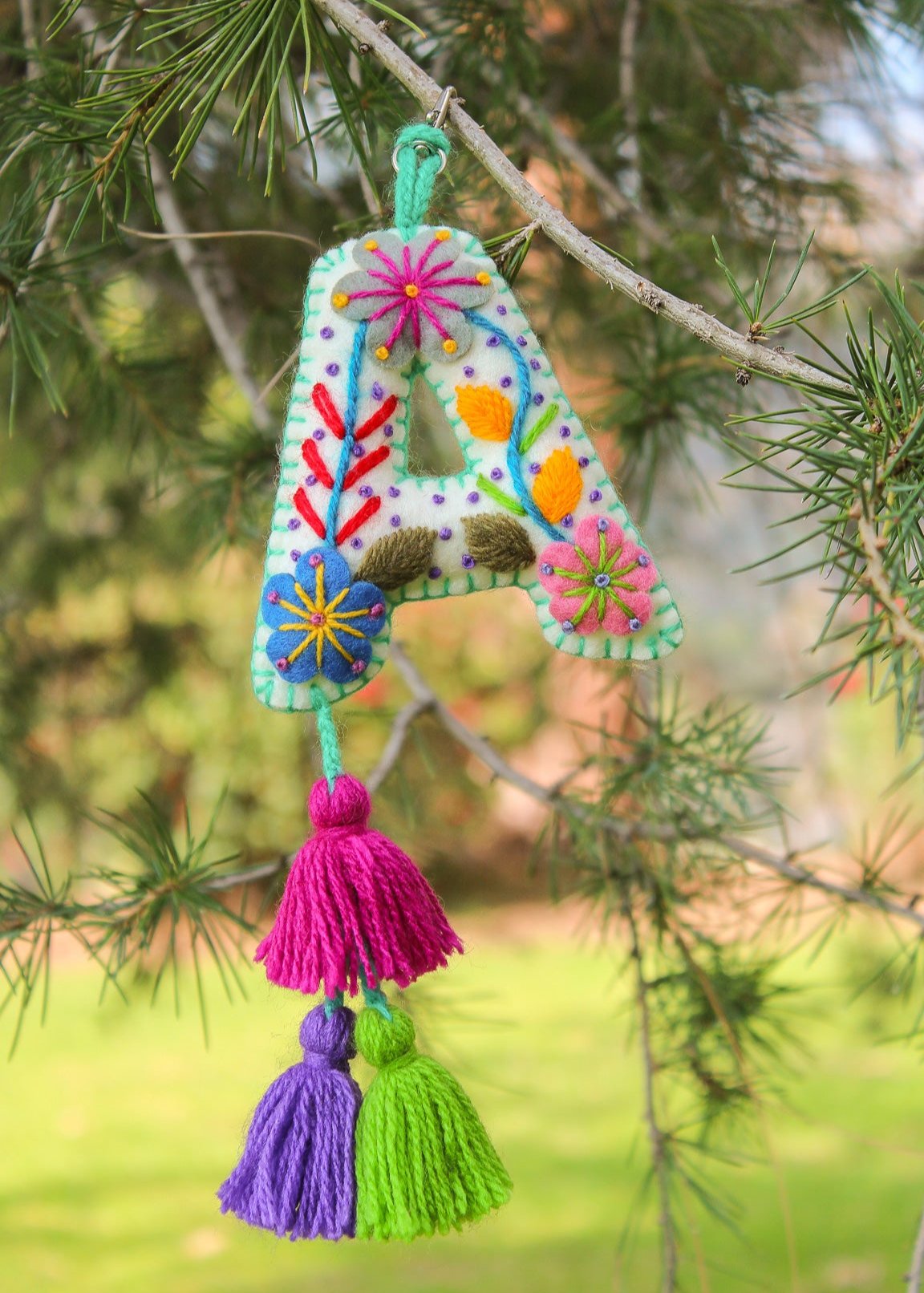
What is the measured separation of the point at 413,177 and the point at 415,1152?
1.51ft

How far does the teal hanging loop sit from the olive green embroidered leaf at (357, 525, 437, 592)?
151mm

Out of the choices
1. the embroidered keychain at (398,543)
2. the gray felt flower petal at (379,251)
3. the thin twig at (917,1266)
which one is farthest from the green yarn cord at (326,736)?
the thin twig at (917,1266)

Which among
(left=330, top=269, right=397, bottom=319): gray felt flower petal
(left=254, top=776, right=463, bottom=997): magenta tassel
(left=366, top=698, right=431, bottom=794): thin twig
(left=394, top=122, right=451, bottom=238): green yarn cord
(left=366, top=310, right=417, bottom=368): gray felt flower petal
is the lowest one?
(left=254, top=776, right=463, bottom=997): magenta tassel

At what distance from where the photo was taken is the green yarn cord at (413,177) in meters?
0.57

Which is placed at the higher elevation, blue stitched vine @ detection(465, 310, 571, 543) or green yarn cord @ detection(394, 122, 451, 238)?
green yarn cord @ detection(394, 122, 451, 238)

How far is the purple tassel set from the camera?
1.72 ft

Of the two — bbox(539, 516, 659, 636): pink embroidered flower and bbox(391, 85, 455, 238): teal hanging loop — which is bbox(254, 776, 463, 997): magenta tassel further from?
bbox(391, 85, 455, 238): teal hanging loop

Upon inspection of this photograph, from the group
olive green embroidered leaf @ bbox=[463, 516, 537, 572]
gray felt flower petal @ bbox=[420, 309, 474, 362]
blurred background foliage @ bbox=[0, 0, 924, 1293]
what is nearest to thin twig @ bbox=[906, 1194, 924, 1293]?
blurred background foliage @ bbox=[0, 0, 924, 1293]

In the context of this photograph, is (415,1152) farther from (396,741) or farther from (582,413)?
(582,413)

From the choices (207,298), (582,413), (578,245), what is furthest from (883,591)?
(582,413)

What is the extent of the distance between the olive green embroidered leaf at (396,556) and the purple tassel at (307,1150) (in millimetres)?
211

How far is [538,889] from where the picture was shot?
4.39 m

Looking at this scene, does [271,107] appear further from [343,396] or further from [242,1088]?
[242,1088]

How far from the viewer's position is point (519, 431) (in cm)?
58
